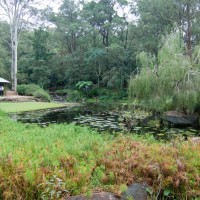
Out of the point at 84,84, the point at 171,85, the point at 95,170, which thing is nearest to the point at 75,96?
the point at 84,84

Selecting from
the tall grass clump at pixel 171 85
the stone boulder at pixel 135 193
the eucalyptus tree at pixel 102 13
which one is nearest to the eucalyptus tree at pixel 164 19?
the eucalyptus tree at pixel 102 13

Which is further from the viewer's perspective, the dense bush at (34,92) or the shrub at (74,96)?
the shrub at (74,96)

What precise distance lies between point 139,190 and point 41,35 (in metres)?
27.5

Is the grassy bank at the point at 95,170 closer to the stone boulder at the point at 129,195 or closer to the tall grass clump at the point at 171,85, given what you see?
the stone boulder at the point at 129,195

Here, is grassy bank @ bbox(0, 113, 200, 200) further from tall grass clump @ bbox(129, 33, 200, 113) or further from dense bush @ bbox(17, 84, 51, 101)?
dense bush @ bbox(17, 84, 51, 101)

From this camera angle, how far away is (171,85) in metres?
11.6

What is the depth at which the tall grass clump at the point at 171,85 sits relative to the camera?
11.2 meters

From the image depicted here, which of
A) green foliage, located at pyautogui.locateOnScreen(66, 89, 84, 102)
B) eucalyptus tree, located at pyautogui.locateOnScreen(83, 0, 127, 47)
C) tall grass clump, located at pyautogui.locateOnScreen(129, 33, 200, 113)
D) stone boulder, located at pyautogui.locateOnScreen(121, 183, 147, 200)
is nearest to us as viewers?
stone boulder, located at pyautogui.locateOnScreen(121, 183, 147, 200)

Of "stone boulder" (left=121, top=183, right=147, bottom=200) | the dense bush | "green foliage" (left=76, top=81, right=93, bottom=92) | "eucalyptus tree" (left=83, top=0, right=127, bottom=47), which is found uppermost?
"eucalyptus tree" (left=83, top=0, right=127, bottom=47)

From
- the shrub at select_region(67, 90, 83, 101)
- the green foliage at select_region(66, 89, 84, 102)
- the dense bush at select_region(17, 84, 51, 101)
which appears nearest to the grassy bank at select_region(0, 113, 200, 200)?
the dense bush at select_region(17, 84, 51, 101)

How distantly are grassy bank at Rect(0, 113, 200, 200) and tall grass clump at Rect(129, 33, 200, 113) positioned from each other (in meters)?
7.84

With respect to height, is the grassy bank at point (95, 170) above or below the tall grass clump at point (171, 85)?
below

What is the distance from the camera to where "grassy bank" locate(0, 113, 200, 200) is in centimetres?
261

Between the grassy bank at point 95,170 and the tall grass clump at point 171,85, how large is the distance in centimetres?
784
